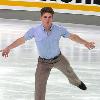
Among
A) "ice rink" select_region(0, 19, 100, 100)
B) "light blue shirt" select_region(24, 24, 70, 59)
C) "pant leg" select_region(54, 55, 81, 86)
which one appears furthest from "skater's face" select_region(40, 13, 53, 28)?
"ice rink" select_region(0, 19, 100, 100)

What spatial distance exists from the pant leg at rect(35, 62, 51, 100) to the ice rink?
1113mm

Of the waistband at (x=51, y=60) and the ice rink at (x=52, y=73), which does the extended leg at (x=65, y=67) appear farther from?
the ice rink at (x=52, y=73)

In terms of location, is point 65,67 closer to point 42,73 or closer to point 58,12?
point 42,73

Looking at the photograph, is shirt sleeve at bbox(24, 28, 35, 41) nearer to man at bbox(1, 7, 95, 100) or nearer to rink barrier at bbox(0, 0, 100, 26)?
man at bbox(1, 7, 95, 100)

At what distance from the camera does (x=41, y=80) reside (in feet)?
14.9

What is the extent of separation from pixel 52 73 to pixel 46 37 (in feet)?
10.3

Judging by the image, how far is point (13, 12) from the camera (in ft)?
53.0

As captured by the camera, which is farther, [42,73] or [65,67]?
[65,67]

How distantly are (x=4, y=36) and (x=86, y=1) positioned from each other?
172 inches

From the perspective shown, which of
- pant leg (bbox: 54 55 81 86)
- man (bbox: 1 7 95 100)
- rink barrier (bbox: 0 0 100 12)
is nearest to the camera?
man (bbox: 1 7 95 100)

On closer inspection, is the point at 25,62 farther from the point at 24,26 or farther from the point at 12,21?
the point at 12,21

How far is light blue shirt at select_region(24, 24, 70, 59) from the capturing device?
4.39 m

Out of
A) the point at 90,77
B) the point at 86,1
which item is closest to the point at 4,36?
the point at 86,1

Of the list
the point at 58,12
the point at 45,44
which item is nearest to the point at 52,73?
the point at 45,44
